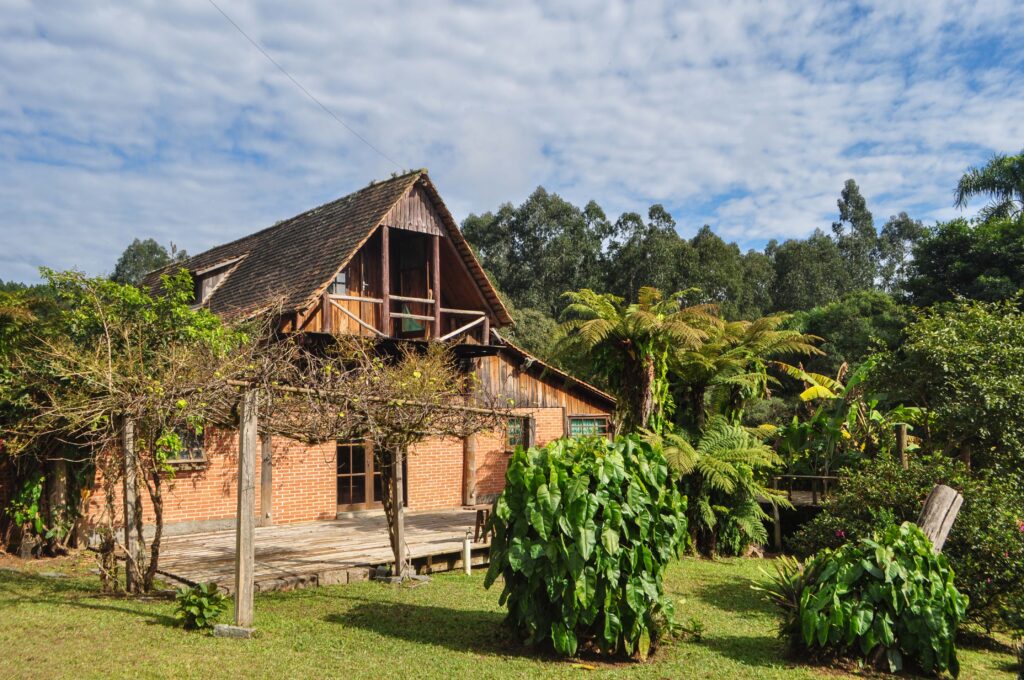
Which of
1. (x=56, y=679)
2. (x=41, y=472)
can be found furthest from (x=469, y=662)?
(x=41, y=472)

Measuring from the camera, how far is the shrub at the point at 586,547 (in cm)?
642

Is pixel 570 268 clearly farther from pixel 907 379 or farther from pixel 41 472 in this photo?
pixel 41 472

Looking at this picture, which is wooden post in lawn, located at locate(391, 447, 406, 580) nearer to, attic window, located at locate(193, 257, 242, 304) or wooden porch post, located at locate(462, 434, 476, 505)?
wooden porch post, located at locate(462, 434, 476, 505)

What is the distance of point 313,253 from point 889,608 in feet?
42.3

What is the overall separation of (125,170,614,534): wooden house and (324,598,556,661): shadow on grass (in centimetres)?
528

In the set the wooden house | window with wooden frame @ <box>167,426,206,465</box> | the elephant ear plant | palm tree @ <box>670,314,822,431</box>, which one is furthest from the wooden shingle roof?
the elephant ear plant

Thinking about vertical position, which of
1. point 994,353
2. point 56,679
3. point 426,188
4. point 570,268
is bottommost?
point 56,679

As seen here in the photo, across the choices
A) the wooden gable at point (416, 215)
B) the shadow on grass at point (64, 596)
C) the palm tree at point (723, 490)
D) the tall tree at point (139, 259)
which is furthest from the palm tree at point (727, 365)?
the tall tree at point (139, 259)

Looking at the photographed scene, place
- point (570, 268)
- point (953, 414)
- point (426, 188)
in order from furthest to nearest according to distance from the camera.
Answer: point (570, 268), point (426, 188), point (953, 414)

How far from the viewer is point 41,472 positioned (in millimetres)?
11086

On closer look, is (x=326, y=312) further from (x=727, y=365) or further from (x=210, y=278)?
(x=727, y=365)

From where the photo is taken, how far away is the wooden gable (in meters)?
15.6

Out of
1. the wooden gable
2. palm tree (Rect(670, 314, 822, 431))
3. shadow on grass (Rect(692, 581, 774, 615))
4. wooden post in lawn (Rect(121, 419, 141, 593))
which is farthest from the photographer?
the wooden gable

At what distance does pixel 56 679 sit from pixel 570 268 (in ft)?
126
